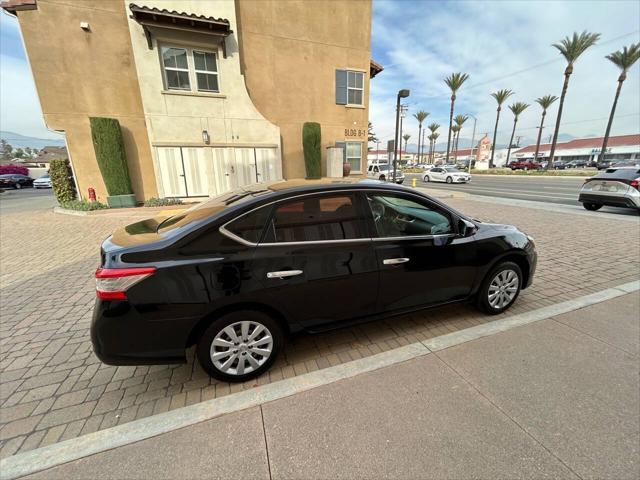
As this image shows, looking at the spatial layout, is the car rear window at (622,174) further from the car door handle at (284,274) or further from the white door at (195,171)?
the white door at (195,171)

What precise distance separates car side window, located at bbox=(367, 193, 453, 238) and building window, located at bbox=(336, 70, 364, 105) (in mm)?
11497

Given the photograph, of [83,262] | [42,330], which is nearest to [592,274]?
[42,330]

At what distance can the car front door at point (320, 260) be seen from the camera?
2.35 meters

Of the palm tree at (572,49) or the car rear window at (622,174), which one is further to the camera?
the palm tree at (572,49)

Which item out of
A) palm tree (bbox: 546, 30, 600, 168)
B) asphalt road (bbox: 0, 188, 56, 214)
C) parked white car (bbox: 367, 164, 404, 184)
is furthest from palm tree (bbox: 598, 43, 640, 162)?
asphalt road (bbox: 0, 188, 56, 214)

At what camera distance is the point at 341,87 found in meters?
13.1

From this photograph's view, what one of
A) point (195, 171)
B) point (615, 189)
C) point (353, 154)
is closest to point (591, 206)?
Answer: point (615, 189)

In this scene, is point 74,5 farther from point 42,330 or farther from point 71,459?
point 71,459

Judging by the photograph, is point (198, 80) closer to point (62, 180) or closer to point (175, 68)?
point (175, 68)

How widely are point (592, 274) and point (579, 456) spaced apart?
3.96m

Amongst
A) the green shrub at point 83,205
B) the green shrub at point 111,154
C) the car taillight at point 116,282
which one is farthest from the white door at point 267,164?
the car taillight at point 116,282

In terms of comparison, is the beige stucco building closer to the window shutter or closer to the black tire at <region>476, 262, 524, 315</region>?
the window shutter

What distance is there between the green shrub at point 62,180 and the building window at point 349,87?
37.3 ft

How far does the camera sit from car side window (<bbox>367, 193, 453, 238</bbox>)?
9.20 feet
